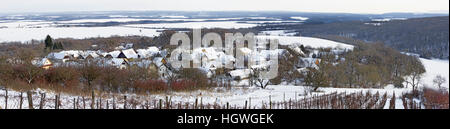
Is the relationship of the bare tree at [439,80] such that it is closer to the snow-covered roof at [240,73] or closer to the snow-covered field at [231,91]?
the snow-covered field at [231,91]

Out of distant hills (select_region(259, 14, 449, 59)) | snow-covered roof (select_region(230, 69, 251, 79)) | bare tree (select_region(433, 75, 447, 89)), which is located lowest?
snow-covered roof (select_region(230, 69, 251, 79))

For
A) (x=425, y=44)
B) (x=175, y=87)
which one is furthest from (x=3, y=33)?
(x=425, y=44)

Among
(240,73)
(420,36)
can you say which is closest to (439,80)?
(420,36)

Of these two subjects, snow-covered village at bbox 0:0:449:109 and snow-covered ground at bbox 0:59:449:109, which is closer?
snow-covered ground at bbox 0:59:449:109

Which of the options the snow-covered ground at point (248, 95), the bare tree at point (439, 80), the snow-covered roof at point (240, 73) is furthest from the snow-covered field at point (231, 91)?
the snow-covered roof at point (240, 73)

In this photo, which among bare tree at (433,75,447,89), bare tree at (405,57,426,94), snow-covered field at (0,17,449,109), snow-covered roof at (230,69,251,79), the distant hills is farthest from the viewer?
snow-covered roof at (230,69,251,79)

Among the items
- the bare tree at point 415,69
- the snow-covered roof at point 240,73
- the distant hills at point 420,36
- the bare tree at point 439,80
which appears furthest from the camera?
the snow-covered roof at point 240,73

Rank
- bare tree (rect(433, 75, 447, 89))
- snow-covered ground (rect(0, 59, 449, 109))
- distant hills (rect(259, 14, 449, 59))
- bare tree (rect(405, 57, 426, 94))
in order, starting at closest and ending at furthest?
1. snow-covered ground (rect(0, 59, 449, 109))
2. bare tree (rect(433, 75, 447, 89))
3. distant hills (rect(259, 14, 449, 59))
4. bare tree (rect(405, 57, 426, 94))

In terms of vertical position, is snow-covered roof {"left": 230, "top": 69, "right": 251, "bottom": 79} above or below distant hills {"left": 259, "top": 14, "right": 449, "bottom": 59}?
below

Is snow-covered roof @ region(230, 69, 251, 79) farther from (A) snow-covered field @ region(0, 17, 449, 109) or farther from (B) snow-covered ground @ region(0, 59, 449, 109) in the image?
(B) snow-covered ground @ region(0, 59, 449, 109)

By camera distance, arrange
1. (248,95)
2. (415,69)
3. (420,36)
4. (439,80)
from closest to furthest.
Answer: (248,95) → (439,80) → (415,69) → (420,36)

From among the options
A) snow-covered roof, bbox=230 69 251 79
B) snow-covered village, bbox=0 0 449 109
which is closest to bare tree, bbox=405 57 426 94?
snow-covered village, bbox=0 0 449 109

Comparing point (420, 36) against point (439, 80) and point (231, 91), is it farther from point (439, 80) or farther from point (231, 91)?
point (231, 91)
